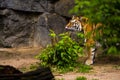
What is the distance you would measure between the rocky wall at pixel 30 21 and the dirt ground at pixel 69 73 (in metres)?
0.63

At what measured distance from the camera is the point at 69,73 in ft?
25.6

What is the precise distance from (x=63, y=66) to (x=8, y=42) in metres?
3.79

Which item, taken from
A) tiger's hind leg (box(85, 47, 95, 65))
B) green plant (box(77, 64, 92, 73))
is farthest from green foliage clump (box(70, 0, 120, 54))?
tiger's hind leg (box(85, 47, 95, 65))

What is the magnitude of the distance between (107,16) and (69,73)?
3.58 metres

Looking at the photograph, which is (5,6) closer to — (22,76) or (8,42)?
(8,42)

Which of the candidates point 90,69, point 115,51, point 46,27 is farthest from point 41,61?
point 115,51

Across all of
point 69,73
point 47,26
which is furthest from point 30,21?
point 69,73

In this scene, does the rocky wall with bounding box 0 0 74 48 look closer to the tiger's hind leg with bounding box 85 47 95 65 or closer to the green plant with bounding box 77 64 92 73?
the tiger's hind leg with bounding box 85 47 95 65

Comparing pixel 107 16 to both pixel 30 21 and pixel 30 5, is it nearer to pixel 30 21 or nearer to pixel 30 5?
pixel 30 5

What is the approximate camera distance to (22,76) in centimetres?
612

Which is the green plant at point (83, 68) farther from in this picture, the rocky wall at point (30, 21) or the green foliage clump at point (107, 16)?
the green foliage clump at point (107, 16)

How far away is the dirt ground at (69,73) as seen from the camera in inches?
292

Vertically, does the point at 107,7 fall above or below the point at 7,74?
above

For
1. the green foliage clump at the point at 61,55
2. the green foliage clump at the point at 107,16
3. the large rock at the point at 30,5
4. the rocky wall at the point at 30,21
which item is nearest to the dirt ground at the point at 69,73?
the green foliage clump at the point at 61,55
